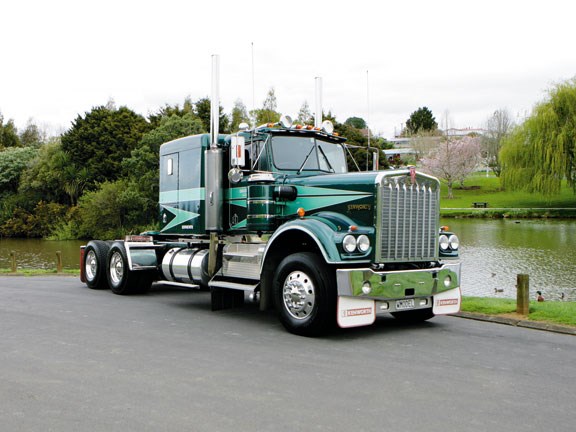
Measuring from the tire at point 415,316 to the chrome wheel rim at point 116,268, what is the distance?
6580 mm

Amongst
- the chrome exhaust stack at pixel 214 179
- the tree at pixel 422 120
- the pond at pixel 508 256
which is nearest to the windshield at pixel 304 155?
the chrome exhaust stack at pixel 214 179

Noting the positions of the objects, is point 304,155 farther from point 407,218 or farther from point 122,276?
point 122,276

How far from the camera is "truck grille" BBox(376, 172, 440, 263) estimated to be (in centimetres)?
930

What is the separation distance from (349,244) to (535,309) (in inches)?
166

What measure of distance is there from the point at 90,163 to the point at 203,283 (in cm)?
5336

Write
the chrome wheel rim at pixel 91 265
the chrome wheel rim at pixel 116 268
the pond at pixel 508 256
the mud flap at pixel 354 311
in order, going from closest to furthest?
the mud flap at pixel 354 311, the chrome wheel rim at pixel 116 268, the chrome wheel rim at pixel 91 265, the pond at pixel 508 256

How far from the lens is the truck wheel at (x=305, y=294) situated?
28.9ft

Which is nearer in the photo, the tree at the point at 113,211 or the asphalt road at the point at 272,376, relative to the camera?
the asphalt road at the point at 272,376

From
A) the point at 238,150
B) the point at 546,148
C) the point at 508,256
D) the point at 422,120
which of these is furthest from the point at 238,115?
the point at 238,150

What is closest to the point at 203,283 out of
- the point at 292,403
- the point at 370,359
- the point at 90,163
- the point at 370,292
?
the point at 370,292

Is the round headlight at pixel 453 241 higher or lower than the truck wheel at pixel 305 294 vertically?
higher

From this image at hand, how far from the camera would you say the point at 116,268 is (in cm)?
1442

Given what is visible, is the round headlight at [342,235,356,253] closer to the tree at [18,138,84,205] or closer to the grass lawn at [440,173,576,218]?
the grass lawn at [440,173,576,218]

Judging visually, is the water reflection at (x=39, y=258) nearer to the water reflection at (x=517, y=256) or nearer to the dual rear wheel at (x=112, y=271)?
the dual rear wheel at (x=112, y=271)
